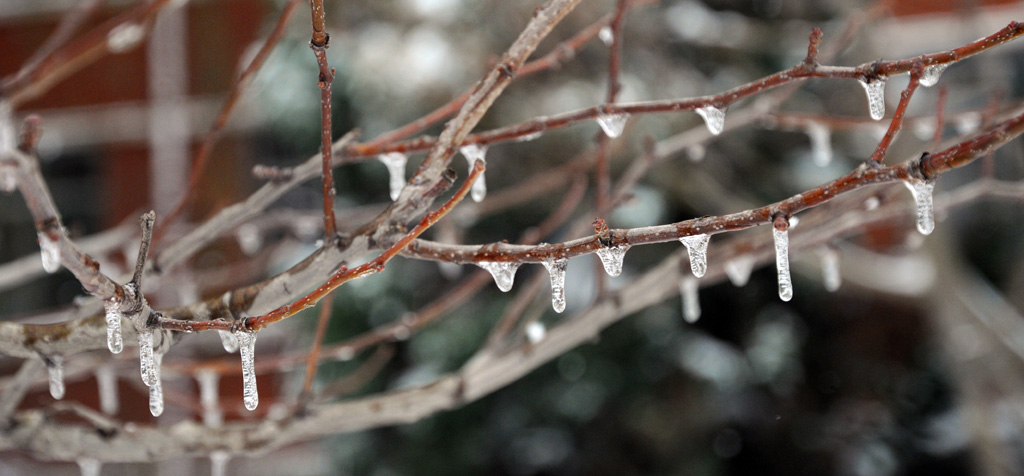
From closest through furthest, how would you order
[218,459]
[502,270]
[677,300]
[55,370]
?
[502,270], [55,370], [218,459], [677,300]

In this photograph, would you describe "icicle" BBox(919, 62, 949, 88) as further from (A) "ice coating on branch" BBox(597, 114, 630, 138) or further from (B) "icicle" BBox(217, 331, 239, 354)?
(B) "icicle" BBox(217, 331, 239, 354)

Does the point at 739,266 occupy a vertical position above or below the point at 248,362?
above

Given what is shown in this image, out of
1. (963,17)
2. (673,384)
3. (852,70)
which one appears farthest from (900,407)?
(852,70)

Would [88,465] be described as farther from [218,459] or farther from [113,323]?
[113,323]

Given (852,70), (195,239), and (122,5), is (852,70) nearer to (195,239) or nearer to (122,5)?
(195,239)

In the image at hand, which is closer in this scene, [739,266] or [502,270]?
[502,270]

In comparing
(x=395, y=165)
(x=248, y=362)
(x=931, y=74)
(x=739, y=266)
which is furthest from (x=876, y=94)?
(x=248, y=362)

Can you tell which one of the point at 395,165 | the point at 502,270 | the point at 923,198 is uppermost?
the point at 395,165
